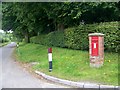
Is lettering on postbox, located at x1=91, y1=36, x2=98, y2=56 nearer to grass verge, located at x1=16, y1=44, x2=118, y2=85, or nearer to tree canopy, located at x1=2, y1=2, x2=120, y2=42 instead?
grass verge, located at x1=16, y1=44, x2=118, y2=85

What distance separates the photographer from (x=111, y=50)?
1328 cm

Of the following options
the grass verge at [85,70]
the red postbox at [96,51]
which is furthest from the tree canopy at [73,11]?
the red postbox at [96,51]

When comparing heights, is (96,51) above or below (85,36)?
below

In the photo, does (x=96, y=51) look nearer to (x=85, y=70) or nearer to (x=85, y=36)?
(x=85, y=70)

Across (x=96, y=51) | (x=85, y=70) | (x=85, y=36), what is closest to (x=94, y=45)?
(x=96, y=51)

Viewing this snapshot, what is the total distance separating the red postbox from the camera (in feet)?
35.1

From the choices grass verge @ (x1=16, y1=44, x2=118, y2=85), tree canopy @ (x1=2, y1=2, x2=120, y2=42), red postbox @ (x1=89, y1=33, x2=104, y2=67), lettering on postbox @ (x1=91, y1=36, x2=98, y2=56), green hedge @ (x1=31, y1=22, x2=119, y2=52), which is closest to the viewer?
grass verge @ (x1=16, y1=44, x2=118, y2=85)

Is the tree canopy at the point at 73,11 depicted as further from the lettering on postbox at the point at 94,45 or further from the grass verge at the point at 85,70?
the lettering on postbox at the point at 94,45

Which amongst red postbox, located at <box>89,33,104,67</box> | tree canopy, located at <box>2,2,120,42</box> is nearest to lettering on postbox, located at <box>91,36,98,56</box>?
red postbox, located at <box>89,33,104,67</box>

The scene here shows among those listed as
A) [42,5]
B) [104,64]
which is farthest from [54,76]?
[42,5]

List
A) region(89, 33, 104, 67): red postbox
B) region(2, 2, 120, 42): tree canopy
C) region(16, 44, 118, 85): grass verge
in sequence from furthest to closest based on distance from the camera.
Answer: region(2, 2, 120, 42): tree canopy
region(89, 33, 104, 67): red postbox
region(16, 44, 118, 85): grass verge

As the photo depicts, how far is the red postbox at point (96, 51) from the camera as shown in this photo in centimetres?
1071

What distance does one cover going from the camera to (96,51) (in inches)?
425

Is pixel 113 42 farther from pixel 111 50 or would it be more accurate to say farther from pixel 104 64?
pixel 104 64
